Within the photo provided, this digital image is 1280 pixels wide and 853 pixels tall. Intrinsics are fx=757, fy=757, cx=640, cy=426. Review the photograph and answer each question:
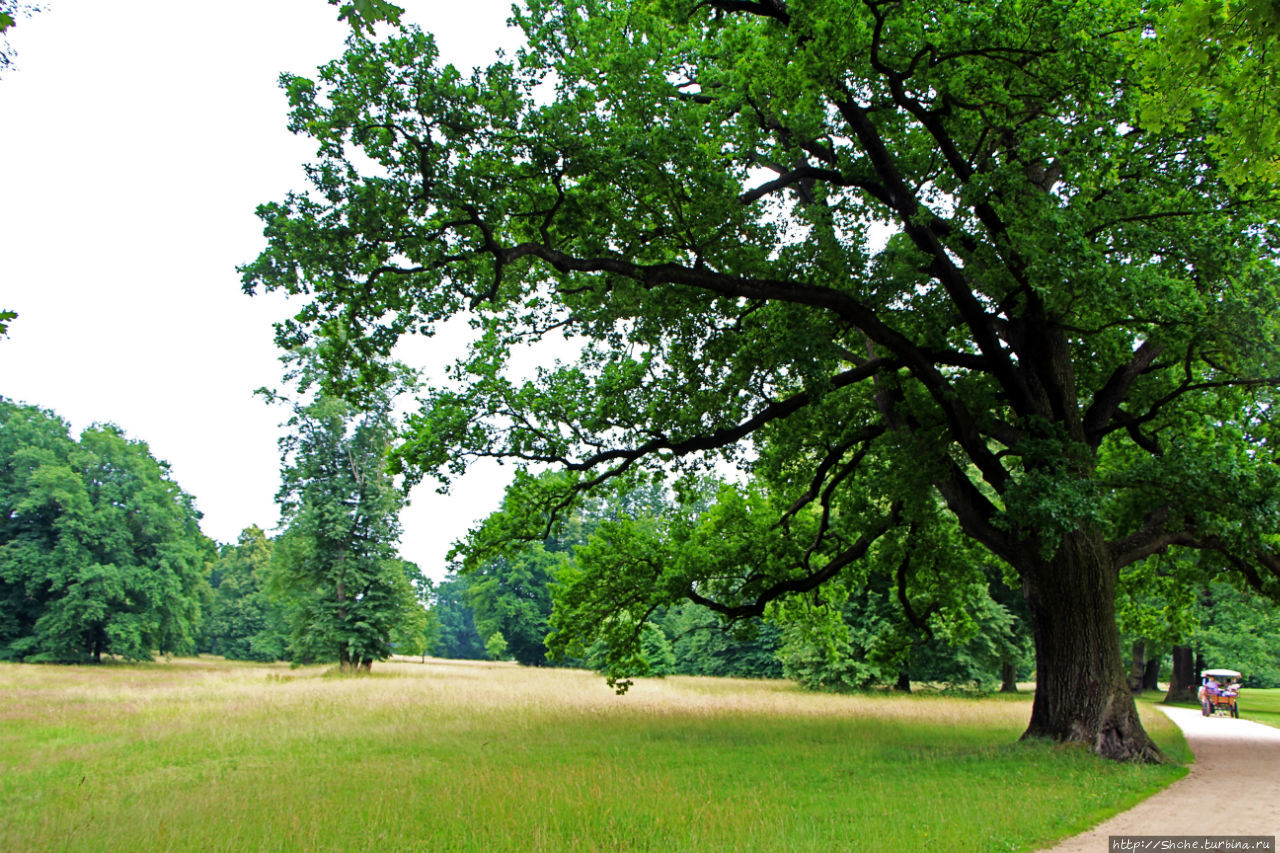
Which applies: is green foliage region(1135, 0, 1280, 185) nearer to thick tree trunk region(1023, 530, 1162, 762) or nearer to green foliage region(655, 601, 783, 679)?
thick tree trunk region(1023, 530, 1162, 762)

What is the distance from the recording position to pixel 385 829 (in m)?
7.30

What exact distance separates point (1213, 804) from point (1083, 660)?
11.0 ft

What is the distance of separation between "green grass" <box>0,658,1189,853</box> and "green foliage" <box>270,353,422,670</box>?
1501 cm

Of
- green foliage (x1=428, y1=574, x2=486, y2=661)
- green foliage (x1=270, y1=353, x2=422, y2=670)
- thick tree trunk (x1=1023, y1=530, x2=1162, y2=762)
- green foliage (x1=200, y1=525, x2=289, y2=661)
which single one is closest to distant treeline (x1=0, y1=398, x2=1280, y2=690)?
green foliage (x1=270, y1=353, x2=422, y2=670)

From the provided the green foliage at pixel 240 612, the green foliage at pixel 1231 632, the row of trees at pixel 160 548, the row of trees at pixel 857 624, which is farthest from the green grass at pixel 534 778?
the green foliage at pixel 240 612

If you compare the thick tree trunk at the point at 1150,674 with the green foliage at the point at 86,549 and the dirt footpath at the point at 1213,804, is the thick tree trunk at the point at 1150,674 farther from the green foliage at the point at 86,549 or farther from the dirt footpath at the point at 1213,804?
the green foliage at the point at 86,549

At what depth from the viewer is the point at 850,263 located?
11734 millimetres

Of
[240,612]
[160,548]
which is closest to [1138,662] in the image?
[160,548]

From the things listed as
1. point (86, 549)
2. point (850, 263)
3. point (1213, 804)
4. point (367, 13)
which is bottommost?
point (1213, 804)

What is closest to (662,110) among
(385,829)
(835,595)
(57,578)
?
(385,829)

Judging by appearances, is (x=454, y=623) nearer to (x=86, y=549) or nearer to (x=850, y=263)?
(x=86, y=549)

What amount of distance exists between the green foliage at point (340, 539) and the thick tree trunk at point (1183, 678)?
36027mm

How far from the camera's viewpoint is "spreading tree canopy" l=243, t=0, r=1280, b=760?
9438 millimetres

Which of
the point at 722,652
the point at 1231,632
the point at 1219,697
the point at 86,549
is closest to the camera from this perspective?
the point at 1219,697
